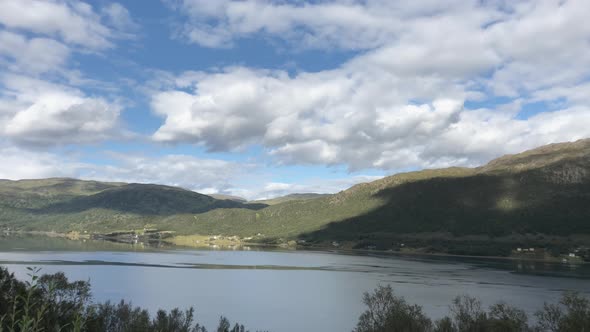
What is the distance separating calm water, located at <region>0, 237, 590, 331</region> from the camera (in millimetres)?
98688

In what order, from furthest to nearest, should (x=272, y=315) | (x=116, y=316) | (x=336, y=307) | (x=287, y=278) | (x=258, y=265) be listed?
(x=258, y=265) < (x=287, y=278) < (x=336, y=307) < (x=272, y=315) < (x=116, y=316)

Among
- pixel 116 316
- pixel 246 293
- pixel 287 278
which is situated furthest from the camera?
pixel 287 278

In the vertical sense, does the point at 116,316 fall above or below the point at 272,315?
above

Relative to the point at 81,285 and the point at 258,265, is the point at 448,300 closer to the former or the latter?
the point at 81,285

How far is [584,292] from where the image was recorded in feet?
421

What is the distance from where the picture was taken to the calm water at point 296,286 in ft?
324

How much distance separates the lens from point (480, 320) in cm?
5950

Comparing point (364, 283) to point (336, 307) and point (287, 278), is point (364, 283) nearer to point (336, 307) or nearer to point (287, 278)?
point (287, 278)

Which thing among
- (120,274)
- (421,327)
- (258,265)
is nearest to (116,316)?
(421,327)

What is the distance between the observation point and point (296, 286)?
465 ft

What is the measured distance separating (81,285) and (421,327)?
164 feet

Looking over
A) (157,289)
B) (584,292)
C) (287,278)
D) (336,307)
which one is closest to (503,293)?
(584,292)

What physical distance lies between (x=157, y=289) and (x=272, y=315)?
43.3 metres

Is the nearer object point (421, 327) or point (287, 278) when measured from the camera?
point (421, 327)
